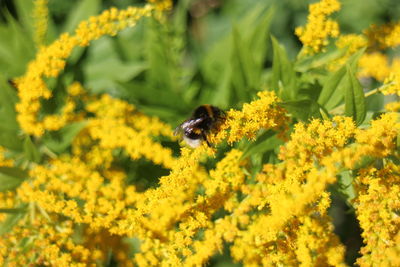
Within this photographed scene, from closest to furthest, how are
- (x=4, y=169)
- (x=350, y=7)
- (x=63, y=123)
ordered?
(x=4, y=169)
(x=63, y=123)
(x=350, y=7)

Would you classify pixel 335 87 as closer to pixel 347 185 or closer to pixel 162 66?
pixel 347 185

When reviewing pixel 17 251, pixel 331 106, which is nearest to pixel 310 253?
pixel 331 106

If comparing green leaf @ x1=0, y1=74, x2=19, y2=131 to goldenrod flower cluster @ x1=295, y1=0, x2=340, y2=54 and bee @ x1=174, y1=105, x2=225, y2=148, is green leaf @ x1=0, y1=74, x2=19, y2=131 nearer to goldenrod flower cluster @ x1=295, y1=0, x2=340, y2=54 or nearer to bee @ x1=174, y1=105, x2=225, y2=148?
bee @ x1=174, y1=105, x2=225, y2=148

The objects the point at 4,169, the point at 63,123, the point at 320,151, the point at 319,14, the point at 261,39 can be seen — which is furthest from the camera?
the point at 261,39

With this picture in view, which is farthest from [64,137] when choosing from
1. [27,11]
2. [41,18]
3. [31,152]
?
[27,11]

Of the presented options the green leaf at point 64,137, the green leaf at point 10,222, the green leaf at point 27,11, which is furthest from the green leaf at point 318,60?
the green leaf at point 27,11

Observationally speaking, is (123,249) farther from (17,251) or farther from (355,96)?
(355,96)
